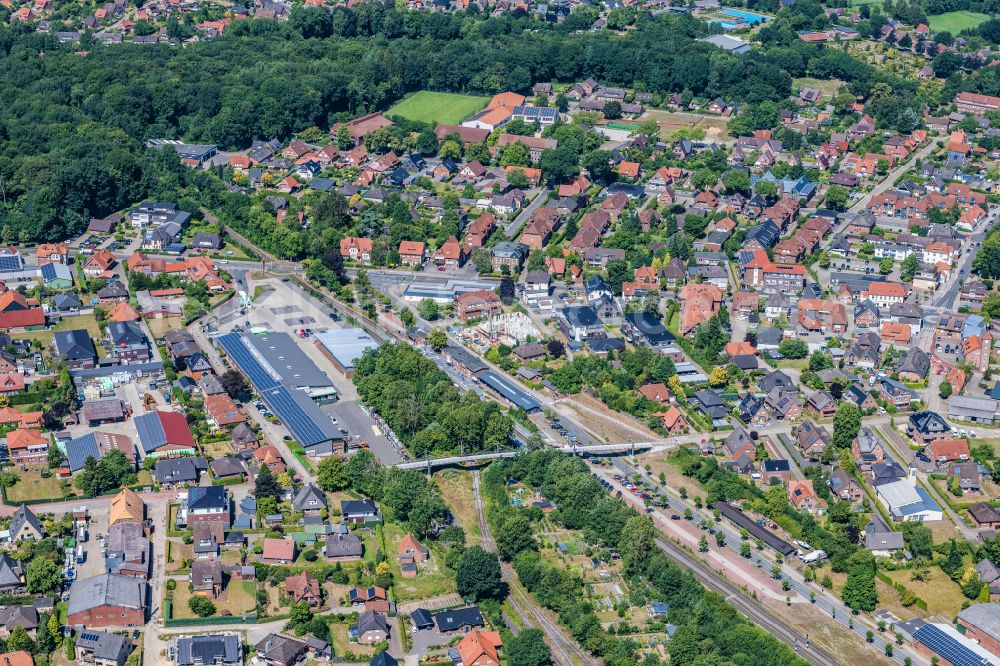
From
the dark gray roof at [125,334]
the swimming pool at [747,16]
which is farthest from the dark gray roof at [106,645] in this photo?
the swimming pool at [747,16]

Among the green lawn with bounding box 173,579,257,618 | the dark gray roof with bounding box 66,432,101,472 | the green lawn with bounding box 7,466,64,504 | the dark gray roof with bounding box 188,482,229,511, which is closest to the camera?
the green lawn with bounding box 173,579,257,618

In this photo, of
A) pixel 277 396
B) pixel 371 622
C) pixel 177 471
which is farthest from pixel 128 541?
pixel 277 396

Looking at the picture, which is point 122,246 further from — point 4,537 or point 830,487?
point 830,487

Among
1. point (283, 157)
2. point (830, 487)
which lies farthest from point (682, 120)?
point (830, 487)

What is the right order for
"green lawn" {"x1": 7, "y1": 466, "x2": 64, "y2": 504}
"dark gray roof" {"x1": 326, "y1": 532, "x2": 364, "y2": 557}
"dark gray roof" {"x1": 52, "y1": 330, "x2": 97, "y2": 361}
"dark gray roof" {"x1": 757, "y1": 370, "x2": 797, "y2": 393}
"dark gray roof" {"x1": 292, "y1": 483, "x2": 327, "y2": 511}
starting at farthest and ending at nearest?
"dark gray roof" {"x1": 52, "y1": 330, "x2": 97, "y2": 361} → "dark gray roof" {"x1": 757, "y1": 370, "x2": 797, "y2": 393} → "green lawn" {"x1": 7, "y1": 466, "x2": 64, "y2": 504} → "dark gray roof" {"x1": 292, "y1": 483, "x2": 327, "y2": 511} → "dark gray roof" {"x1": 326, "y1": 532, "x2": 364, "y2": 557}

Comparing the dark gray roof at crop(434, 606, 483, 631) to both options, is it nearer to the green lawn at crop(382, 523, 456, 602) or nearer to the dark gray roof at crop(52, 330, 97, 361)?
the green lawn at crop(382, 523, 456, 602)

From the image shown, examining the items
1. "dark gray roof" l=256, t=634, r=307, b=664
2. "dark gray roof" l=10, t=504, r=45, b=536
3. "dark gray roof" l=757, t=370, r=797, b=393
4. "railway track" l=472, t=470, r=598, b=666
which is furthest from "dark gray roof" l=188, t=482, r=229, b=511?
"dark gray roof" l=757, t=370, r=797, b=393

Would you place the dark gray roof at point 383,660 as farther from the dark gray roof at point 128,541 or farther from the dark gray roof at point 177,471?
the dark gray roof at point 177,471
